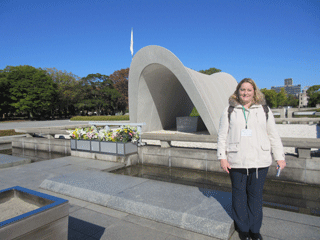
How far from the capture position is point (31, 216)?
2037mm

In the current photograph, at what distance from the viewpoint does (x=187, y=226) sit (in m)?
3.21

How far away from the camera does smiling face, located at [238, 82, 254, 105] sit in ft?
8.92

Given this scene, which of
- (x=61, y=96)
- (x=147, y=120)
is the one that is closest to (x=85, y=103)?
(x=61, y=96)

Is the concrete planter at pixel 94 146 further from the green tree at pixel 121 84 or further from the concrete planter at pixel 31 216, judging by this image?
the green tree at pixel 121 84

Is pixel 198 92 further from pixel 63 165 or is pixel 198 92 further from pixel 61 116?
pixel 61 116

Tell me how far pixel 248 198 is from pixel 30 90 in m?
53.4

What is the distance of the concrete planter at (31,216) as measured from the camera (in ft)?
6.37

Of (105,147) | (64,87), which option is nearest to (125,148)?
(105,147)

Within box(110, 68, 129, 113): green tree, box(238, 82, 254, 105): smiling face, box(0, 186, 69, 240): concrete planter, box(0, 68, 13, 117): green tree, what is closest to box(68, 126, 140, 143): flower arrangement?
box(0, 186, 69, 240): concrete planter

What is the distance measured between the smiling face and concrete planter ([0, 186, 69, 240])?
7.56 ft

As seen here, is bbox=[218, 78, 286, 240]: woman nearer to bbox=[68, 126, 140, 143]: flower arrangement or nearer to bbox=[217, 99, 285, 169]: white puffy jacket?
bbox=[217, 99, 285, 169]: white puffy jacket

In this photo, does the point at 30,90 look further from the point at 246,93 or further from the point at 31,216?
the point at 246,93

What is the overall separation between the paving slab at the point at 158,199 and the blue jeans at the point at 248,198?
0.22 metres

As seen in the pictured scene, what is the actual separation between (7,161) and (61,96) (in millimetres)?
50770
